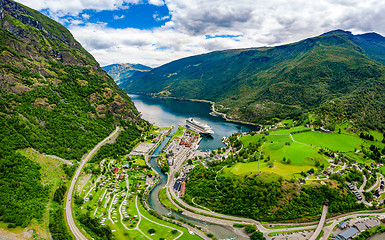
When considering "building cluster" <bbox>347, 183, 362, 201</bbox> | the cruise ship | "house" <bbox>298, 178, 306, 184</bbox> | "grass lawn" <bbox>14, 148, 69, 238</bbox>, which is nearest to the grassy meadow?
"house" <bbox>298, 178, 306, 184</bbox>

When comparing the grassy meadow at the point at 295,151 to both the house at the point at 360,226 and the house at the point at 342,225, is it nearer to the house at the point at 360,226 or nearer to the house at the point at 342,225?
the house at the point at 342,225

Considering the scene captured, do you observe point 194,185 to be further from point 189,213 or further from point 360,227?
point 360,227

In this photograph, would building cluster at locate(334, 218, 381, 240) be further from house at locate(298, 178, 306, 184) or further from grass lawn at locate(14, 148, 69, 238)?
grass lawn at locate(14, 148, 69, 238)

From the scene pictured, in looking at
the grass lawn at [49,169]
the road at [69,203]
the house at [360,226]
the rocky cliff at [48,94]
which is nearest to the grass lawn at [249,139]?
the house at [360,226]

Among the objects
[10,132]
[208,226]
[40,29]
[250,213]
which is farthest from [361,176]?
[40,29]

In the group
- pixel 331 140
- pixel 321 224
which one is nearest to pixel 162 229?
pixel 321 224
